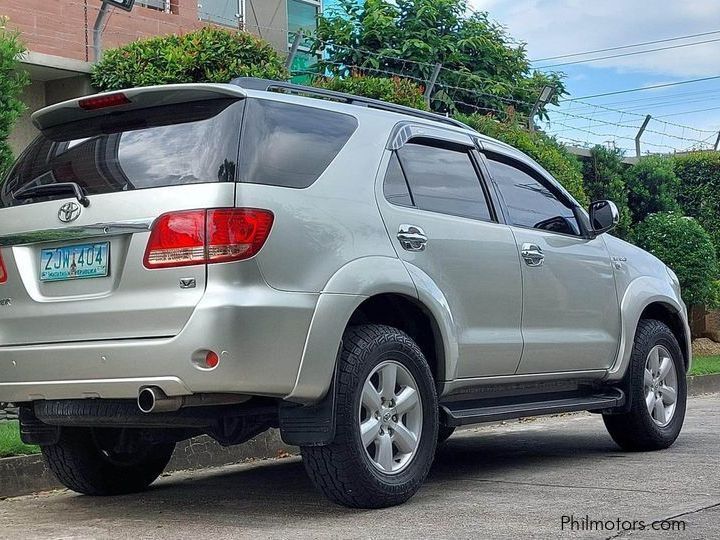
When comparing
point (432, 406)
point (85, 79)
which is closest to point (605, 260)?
point (432, 406)

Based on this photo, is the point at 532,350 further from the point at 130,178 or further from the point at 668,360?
the point at 130,178

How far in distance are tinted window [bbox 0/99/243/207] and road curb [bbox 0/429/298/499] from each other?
61.6 inches

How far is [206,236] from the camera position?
4.68 m

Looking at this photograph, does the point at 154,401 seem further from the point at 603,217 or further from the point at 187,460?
Answer: the point at 603,217

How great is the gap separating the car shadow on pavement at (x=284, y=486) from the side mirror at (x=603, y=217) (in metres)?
1.40

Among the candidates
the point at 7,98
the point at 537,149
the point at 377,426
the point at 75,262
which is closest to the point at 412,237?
the point at 377,426

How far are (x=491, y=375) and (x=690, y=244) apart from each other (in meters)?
11.6

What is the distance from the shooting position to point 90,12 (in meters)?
14.2

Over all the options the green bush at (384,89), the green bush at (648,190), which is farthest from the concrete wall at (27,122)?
the green bush at (648,190)

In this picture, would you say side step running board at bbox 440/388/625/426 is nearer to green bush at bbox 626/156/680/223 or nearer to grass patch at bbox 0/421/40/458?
grass patch at bbox 0/421/40/458

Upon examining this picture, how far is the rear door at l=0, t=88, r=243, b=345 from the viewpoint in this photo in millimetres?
4742

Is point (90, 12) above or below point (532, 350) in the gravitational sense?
above

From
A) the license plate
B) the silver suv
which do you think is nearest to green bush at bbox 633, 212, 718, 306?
the silver suv

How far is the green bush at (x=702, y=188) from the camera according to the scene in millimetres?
20047
